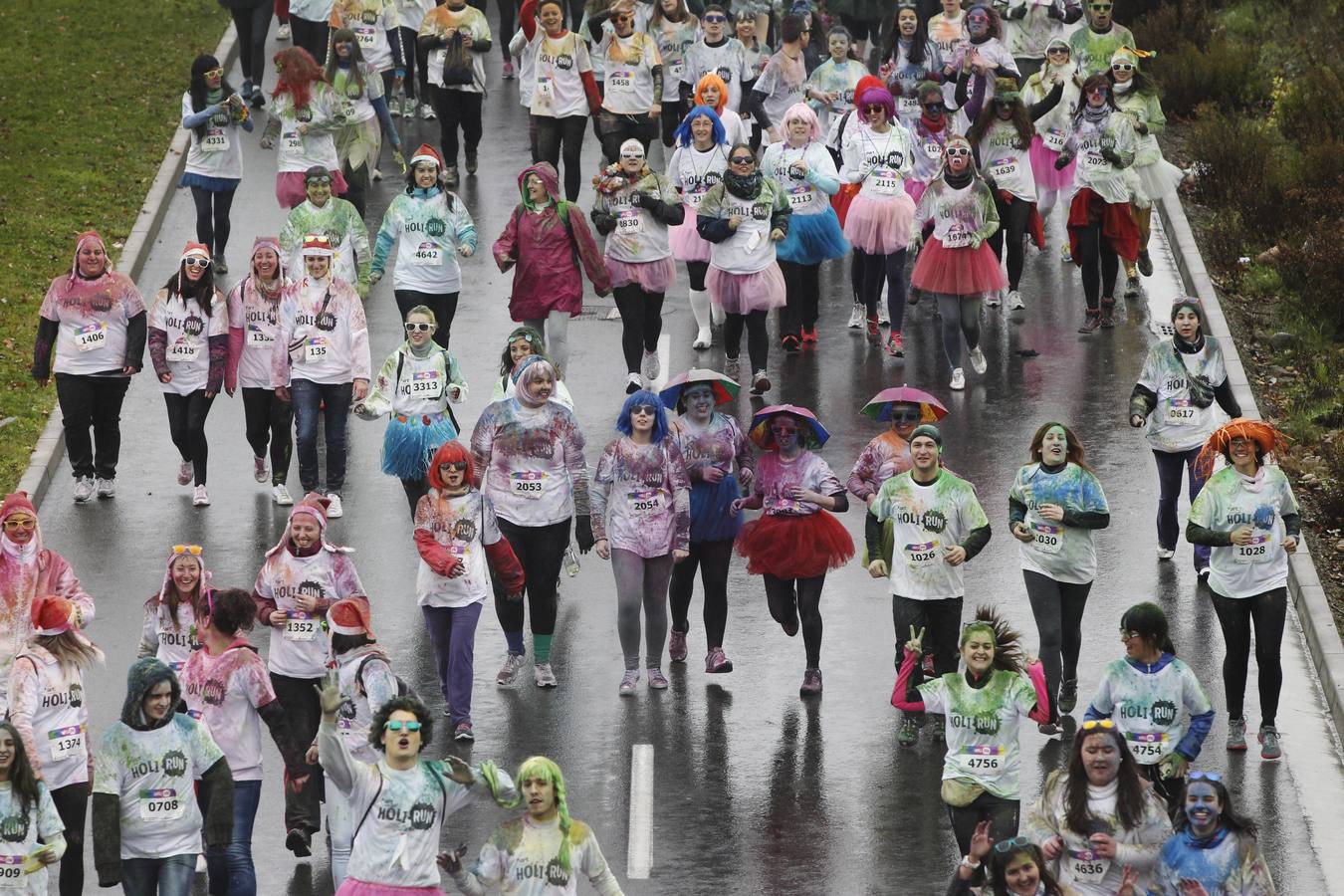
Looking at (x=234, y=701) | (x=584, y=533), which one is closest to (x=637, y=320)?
(x=584, y=533)

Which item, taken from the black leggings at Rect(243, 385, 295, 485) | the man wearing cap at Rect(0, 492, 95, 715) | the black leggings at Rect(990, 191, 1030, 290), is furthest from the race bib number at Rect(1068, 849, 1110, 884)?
the black leggings at Rect(990, 191, 1030, 290)

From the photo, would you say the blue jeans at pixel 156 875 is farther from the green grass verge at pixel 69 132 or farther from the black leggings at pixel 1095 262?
the black leggings at pixel 1095 262

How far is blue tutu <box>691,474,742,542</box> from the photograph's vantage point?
1518cm

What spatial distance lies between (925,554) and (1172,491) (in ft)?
11.1

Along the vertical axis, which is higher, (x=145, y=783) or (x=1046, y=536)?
(x=1046, y=536)

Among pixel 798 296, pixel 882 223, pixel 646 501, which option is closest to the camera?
pixel 646 501

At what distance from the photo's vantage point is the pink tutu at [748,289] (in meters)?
19.7

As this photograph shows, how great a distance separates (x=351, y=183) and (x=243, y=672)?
1141 centimetres

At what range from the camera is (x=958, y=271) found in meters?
19.9

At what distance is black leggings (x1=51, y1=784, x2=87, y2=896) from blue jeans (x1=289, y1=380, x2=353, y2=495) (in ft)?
18.3

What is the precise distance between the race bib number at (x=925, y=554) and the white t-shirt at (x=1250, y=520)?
149 centimetres

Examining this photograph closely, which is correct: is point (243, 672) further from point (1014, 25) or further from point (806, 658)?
point (1014, 25)

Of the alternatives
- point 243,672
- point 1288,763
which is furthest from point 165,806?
point 1288,763

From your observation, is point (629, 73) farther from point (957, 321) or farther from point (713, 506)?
point (713, 506)
